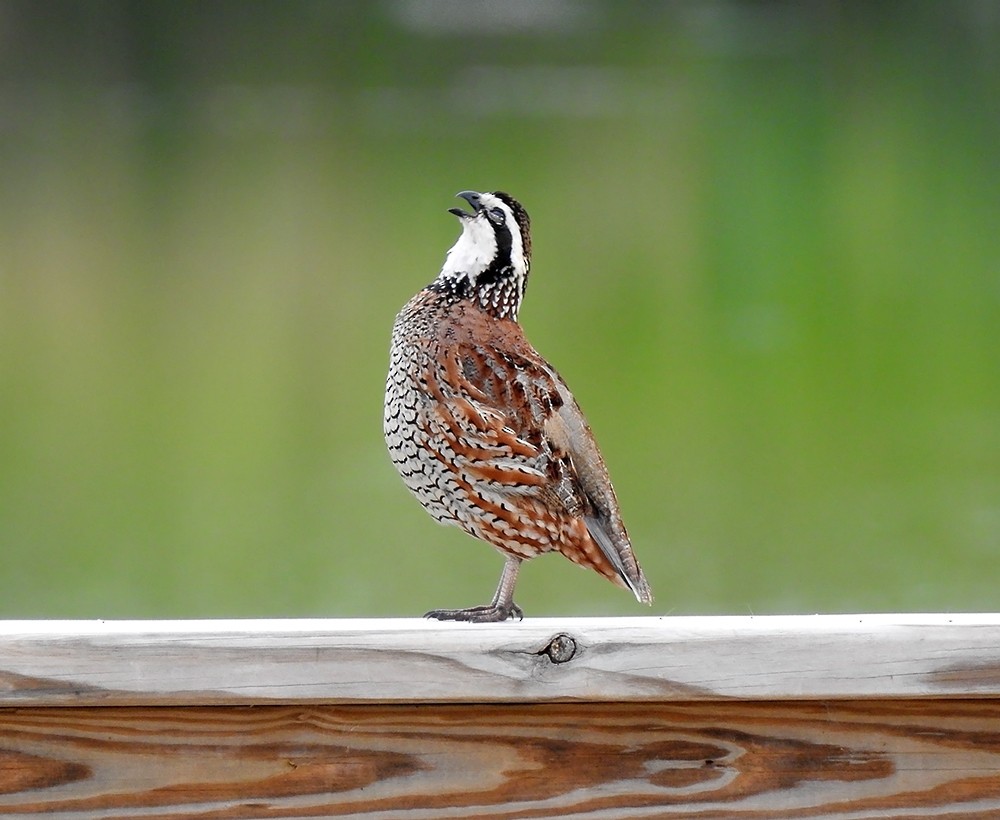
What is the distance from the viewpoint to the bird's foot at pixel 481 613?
7.35ft

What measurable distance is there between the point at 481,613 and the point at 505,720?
71 centimetres

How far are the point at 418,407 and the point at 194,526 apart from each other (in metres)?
2.21

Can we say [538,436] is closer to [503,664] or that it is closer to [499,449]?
[499,449]

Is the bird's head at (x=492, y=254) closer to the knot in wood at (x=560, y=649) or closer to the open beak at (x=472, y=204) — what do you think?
the open beak at (x=472, y=204)

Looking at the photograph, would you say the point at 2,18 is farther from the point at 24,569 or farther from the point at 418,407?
the point at 418,407

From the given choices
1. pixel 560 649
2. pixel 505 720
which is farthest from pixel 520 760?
pixel 560 649

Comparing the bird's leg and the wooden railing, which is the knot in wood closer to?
the wooden railing

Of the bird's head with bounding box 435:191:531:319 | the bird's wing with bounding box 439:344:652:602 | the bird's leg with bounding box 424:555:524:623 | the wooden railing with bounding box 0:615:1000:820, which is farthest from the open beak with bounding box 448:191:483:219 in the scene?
the wooden railing with bounding box 0:615:1000:820

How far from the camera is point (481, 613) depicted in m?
2.32

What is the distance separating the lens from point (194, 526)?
4395 millimetres

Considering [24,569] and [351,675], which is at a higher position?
[24,569]

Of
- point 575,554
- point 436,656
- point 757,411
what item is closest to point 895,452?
point 757,411

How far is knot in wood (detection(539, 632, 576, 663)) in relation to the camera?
1.58 m

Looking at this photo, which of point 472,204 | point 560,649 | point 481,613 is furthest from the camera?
point 472,204
